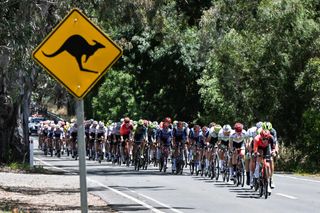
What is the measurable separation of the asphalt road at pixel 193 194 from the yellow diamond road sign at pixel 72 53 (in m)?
7.83

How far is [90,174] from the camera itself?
30172mm

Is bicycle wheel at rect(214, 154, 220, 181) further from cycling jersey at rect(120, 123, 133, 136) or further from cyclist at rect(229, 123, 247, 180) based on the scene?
cycling jersey at rect(120, 123, 133, 136)

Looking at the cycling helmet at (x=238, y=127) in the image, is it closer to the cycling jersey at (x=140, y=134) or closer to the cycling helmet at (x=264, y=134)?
the cycling helmet at (x=264, y=134)

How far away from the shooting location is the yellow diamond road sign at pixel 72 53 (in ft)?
32.6

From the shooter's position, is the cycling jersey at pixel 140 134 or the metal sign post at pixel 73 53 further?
the cycling jersey at pixel 140 134

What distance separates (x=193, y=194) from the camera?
21.4 m

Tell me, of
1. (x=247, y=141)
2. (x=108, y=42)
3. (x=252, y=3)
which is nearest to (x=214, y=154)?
(x=247, y=141)

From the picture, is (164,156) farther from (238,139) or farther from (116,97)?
(116,97)

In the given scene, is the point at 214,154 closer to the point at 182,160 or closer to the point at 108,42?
the point at 182,160

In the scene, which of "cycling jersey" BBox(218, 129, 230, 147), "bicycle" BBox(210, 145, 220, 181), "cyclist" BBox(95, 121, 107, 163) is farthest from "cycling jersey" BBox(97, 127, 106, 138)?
"cycling jersey" BBox(218, 129, 230, 147)

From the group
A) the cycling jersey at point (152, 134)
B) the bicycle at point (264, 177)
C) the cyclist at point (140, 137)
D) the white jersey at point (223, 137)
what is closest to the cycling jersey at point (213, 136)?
the white jersey at point (223, 137)

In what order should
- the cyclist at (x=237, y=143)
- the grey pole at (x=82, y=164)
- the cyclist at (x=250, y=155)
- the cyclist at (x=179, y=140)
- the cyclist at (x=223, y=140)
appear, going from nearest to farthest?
1. the grey pole at (x=82, y=164)
2. the cyclist at (x=250, y=155)
3. the cyclist at (x=237, y=143)
4. the cyclist at (x=223, y=140)
5. the cyclist at (x=179, y=140)

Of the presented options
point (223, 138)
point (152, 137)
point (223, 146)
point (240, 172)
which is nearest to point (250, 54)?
point (152, 137)

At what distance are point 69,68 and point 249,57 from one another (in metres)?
25.4
